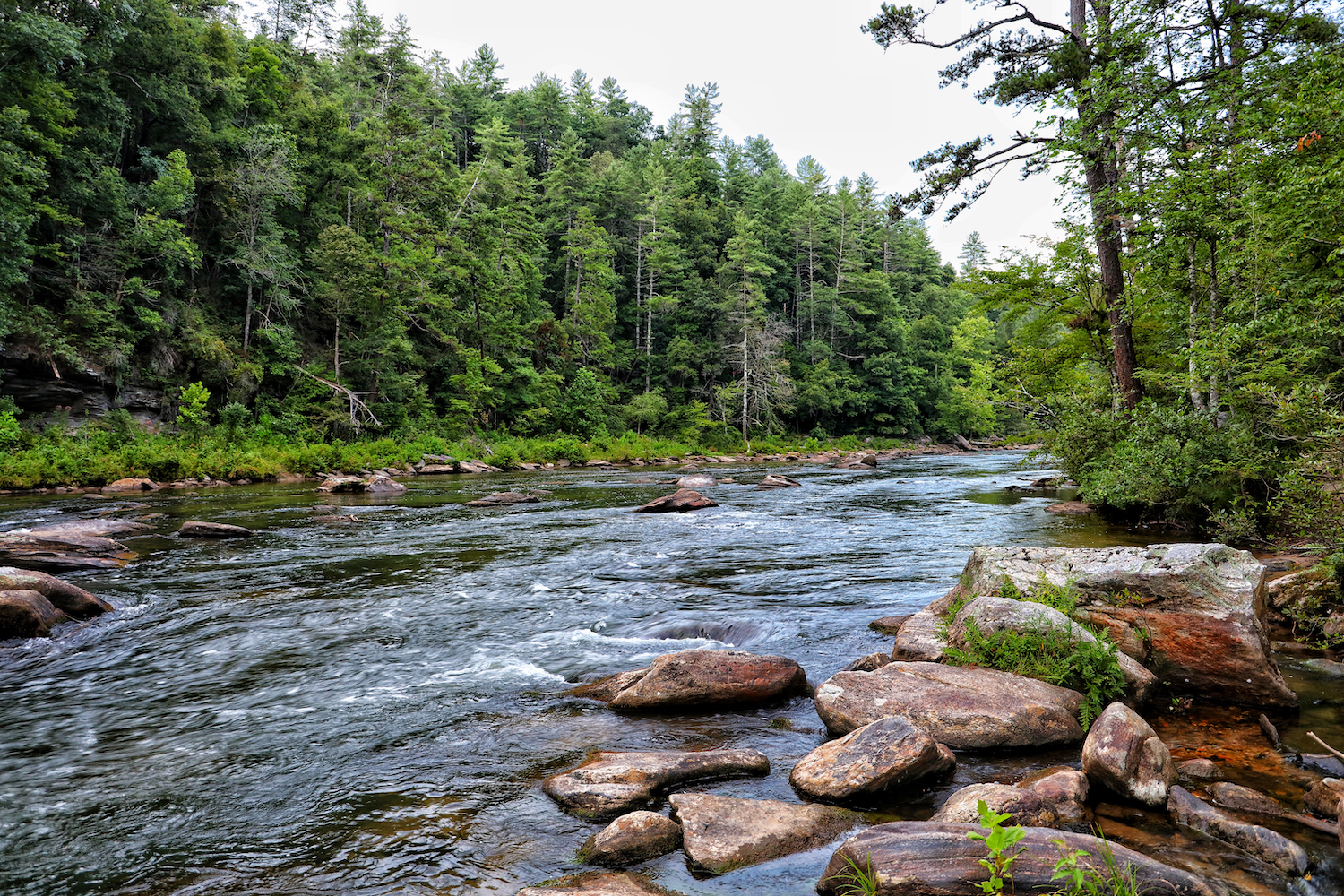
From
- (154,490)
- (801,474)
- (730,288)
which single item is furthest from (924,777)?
(730,288)

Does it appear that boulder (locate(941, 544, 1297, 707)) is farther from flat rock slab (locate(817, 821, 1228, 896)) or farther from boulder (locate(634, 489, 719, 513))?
boulder (locate(634, 489, 719, 513))

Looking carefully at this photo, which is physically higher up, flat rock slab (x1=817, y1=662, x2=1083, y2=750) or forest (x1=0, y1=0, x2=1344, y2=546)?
forest (x1=0, y1=0, x2=1344, y2=546)

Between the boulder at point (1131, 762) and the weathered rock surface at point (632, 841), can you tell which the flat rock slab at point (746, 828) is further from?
the boulder at point (1131, 762)

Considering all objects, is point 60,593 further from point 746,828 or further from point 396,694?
point 746,828

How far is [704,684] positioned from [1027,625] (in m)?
2.53

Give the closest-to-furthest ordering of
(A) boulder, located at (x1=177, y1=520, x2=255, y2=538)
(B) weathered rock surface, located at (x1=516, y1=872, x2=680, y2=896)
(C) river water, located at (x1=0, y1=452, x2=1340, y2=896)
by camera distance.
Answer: (B) weathered rock surface, located at (x1=516, y1=872, x2=680, y2=896), (C) river water, located at (x1=0, y1=452, x2=1340, y2=896), (A) boulder, located at (x1=177, y1=520, x2=255, y2=538)

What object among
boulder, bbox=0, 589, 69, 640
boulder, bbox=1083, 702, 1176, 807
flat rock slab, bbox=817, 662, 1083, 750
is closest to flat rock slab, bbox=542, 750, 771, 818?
flat rock slab, bbox=817, 662, 1083, 750

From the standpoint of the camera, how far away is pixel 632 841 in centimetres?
337

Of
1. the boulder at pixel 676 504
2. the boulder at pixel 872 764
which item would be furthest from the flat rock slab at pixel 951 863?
the boulder at pixel 676 504

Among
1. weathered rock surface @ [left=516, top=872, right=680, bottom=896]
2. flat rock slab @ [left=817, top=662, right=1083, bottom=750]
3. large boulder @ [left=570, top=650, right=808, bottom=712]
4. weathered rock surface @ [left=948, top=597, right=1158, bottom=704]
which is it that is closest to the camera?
weathered rock surface @ [left=516, top=872, right=680, bottom=896]

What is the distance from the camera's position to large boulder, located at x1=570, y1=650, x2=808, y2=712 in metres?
5.29

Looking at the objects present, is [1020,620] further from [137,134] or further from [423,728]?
[137,134]

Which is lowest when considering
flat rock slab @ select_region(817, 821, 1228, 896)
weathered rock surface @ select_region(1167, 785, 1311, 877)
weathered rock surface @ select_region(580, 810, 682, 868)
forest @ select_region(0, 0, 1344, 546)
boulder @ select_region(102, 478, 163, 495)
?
weathered rock surface @ select_region(580, 810, 682, 868)

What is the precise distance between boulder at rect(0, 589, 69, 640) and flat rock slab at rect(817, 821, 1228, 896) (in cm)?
845
